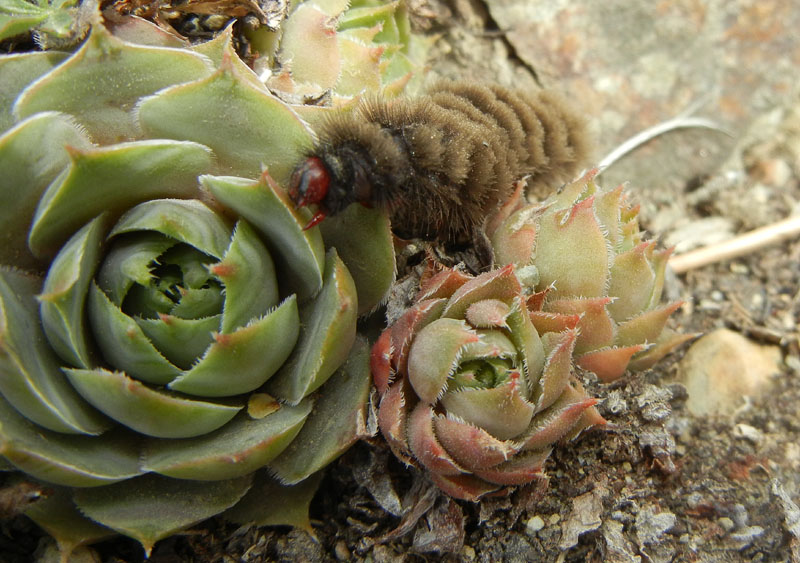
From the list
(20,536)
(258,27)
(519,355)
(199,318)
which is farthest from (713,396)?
(20,536)

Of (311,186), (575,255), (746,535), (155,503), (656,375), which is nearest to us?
(311,186)

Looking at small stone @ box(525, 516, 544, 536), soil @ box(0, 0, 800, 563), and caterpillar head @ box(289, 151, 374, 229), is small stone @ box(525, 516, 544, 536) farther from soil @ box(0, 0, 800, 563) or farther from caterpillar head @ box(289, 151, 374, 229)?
caterpillar head @ box(289, 151, 374, 229)

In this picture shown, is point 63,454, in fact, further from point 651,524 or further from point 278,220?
point 651,524

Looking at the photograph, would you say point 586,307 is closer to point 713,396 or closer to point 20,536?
point 713,396

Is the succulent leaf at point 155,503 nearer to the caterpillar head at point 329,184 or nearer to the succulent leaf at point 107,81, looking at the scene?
the caterpillar head at point 329,184

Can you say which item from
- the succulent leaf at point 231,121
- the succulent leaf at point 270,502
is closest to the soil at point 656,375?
the succulent leaf at point 270,502

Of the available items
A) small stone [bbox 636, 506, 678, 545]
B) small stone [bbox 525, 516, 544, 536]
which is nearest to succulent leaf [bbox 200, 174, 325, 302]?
small stone [bbox 525, 516, 544, 536]

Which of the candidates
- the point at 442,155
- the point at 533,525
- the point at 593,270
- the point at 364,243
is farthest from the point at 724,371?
the point at 364,243
